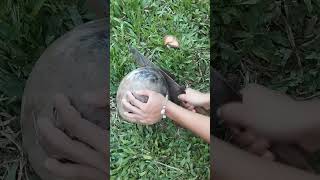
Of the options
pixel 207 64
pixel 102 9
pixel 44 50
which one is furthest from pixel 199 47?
pixel 44 50

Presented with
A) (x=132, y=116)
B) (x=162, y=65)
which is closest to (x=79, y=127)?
(x=132, y=116)

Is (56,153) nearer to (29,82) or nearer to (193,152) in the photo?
(29,82)

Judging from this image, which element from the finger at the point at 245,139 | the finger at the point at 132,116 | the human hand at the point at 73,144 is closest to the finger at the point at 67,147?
the human hand at the point at 73,144

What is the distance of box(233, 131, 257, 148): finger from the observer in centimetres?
113

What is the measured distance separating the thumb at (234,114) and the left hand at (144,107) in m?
0.17

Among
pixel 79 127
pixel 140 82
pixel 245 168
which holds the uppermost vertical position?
pixel 140 82

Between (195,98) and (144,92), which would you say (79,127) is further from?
(195,98)

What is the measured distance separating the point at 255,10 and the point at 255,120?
0.30 m

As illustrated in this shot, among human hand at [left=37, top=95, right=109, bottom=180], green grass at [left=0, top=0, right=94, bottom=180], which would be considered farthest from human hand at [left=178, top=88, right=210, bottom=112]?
green grass at [left=0, top=0, right=94, bottom=180]

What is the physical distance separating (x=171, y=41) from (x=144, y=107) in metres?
0.19

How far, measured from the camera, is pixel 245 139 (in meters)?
1.14

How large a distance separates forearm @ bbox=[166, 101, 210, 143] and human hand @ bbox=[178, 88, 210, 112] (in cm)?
2

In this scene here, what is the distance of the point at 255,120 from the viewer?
1128mm

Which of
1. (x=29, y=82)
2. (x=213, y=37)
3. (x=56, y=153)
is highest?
(x=213, y=37)
